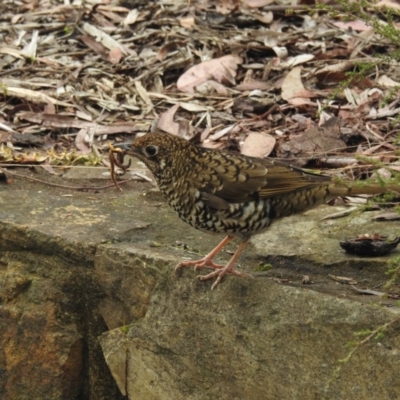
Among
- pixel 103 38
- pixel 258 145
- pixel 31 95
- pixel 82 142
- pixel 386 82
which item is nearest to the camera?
pixel 258 145

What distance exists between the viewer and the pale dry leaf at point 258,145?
19.4ft

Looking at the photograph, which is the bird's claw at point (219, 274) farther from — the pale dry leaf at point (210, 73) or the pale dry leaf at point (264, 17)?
the pale dry leaf at point (264, 17)

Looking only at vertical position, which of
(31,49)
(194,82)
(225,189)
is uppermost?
(225,189)

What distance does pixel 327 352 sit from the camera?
4.08 meters

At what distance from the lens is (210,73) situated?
22.8 feet

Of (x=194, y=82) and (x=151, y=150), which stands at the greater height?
(x=151, y=150)

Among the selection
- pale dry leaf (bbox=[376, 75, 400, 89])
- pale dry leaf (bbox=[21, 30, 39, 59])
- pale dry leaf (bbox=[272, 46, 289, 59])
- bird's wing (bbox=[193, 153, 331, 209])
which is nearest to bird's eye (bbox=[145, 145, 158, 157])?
bird's wing (bbox=[193, 153, 331, 209])

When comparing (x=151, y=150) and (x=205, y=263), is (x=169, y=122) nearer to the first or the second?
(x=151, y=150)

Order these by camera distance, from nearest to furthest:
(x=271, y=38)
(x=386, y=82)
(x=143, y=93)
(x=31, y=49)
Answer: (x=386, y=82) → (x=143, y=93) → (x=271, y=38) → (x=31, y=49)

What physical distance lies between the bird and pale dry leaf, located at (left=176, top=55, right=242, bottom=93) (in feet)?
7.35

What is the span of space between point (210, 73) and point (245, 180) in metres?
2.51

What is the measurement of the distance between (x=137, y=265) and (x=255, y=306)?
76cm

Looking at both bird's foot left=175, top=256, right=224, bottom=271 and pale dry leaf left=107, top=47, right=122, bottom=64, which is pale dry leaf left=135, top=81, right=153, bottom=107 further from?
bird's foot left=175, top=256, right=224, bottom=271

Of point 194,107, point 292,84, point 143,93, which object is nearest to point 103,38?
point 143,93
